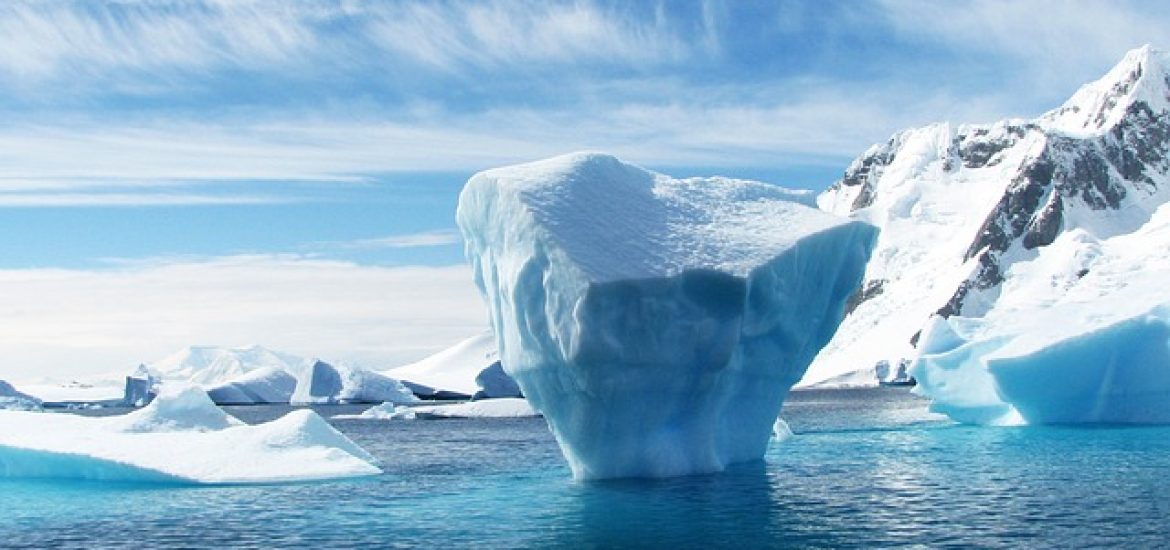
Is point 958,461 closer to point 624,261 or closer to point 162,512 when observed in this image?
point 624,261

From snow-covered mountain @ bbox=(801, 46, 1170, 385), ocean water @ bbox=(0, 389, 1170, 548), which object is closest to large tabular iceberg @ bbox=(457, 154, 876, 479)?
ocean water @ bbox=(0, 389, 1170, 548)

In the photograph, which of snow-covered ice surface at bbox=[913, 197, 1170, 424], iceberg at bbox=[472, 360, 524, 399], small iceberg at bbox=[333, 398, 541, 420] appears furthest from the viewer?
iceberg at bbox=[472, 360, 524, 399]

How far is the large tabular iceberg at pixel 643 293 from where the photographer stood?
75.8ft

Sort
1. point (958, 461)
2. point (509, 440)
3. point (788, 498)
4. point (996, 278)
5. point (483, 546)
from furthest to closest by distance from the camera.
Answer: point (996, 278)
point (509, 440)
point (958, 461)
point (788, 498)
point (483, 546)

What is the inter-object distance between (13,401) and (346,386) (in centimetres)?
2300

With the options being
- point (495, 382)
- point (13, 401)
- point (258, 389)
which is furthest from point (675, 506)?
point (258, 389)

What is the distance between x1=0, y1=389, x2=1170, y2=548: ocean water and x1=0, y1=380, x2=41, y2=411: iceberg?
6100 centimetres

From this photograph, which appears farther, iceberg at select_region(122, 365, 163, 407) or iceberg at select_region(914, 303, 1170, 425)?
iceberg at select_region(122, 365, 163, 407)

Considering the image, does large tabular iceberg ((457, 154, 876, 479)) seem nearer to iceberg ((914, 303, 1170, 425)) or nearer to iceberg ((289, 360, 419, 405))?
iceberg ((914, 303, 1170, 425))

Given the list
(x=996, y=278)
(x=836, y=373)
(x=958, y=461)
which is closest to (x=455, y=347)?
(x=836, y=373)

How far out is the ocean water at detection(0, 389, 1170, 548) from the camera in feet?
61.1

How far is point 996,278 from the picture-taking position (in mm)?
173125

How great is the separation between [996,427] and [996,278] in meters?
134

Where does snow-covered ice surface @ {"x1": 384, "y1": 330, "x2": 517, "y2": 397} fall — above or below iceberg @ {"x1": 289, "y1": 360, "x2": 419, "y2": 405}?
above
